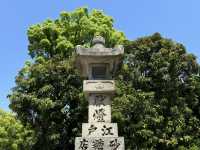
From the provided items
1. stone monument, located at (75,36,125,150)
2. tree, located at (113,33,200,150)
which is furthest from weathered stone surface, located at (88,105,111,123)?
tree, located at (113,33,200,150)

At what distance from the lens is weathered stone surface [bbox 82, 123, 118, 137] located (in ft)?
33.0

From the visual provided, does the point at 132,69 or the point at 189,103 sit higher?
the point at 132,69

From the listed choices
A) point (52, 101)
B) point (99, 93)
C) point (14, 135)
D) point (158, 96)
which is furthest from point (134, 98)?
point (99, 93)

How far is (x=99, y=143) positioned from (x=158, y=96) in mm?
9893

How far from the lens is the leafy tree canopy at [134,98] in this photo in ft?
58.9

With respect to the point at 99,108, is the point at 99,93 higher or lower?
higher

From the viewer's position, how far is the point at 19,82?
1958 cm

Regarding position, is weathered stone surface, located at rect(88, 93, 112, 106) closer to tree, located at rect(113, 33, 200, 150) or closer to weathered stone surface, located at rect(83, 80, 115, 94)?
weathered stone surface, located at rect(83, 80, 115, 94)

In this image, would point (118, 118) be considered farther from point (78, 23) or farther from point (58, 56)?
point (78, 23)

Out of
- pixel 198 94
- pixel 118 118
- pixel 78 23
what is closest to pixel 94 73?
pixel 118 118

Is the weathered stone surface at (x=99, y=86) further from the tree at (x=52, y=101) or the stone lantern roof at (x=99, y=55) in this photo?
the tree at (x=52, y=101)

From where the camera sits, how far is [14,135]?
2136 cm

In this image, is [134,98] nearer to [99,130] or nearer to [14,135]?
[14,135]

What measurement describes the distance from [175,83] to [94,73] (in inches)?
367
